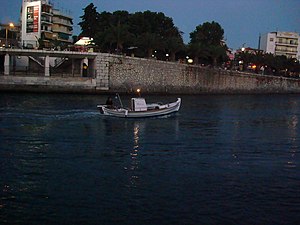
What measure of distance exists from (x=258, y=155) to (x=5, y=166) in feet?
41.9

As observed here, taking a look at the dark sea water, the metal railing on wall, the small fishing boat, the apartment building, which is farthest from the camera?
the apartment building

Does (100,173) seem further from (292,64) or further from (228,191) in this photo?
(292,64)

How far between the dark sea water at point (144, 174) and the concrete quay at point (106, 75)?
24723 millimetres

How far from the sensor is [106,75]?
58.2 m

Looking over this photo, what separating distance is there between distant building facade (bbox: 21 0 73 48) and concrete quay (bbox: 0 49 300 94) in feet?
21.2

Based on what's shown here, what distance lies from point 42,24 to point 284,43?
9594 cm

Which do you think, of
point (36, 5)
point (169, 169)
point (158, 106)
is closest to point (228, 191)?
point (169, 169)

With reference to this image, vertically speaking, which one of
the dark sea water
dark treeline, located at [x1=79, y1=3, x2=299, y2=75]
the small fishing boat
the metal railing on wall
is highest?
dark treeline, located at [x1=79, y1=3, x2=299, y2=75]

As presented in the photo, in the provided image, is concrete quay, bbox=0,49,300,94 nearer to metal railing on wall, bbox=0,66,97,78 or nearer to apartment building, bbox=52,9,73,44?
metal railing on wall, bbox=0,66,97,78

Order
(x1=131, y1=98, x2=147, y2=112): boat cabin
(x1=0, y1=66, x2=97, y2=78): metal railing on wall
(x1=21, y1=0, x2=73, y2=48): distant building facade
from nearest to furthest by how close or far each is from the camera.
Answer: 1. (x1=131, y1=98, x2=147, y2=112): boat cabin
2. (x1=0, y1=66, x2=97, y2=78): metal railing on wall
3. (x1=21, y1=0, x2=73, y2=48): distant building facade

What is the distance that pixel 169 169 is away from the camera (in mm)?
17922

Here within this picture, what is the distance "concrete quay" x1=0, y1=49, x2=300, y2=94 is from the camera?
55.6 m

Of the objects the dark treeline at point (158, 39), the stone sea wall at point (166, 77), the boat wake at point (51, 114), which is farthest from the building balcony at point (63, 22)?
the boat wake at point (51, 114)

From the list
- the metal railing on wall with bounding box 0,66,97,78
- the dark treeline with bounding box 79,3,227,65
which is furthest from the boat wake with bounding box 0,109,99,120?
the dark treeline with bounding box 79,3,227,65
